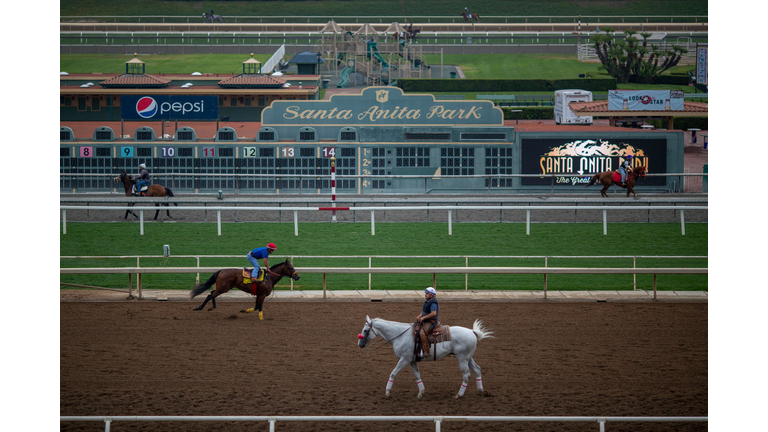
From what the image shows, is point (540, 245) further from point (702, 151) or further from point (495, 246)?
point (702, 151)

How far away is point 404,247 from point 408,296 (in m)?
2.50

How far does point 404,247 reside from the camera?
14.9 metres

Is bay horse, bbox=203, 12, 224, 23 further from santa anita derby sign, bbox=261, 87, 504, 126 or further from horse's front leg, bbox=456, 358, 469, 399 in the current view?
horse's front leg, bbox=456, 358, 469, 399

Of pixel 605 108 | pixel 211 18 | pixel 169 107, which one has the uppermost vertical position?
pixel 211 18

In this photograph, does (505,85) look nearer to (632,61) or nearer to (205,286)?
(632,61)

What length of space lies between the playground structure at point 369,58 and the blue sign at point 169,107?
1788cm

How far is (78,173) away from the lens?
22125mm

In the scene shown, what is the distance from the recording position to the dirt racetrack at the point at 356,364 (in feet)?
26.5

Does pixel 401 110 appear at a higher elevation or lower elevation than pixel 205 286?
higher

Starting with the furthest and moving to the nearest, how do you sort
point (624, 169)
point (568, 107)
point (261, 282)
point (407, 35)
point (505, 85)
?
point (407, 35), point (505, 85), point (568, 107), point (624, 169), point (261, 282)

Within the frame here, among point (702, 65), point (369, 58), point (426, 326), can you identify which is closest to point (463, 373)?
point (426, 326)

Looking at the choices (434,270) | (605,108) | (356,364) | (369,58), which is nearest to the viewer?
(356,364)

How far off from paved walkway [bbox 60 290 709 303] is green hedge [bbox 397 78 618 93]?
30.1 meters

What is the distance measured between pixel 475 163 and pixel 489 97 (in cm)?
1884
